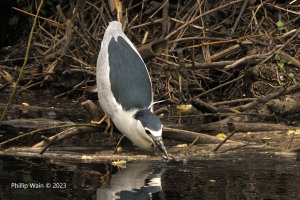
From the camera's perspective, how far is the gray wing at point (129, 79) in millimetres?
7230

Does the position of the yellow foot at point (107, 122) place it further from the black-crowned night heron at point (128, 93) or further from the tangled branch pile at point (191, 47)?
the tangled branch pile at point (191, 47)

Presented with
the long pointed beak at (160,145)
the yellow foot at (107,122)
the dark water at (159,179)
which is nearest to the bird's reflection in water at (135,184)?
the dark water at (159,179)

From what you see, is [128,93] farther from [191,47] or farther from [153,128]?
[191,47]

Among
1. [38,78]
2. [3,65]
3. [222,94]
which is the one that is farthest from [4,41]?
[222,94]

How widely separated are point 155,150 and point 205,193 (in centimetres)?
153

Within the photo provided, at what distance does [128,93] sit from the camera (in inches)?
286

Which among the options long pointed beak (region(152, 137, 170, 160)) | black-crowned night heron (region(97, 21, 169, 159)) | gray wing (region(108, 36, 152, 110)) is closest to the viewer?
long pointed beak (region(152, 137, 170, 160))

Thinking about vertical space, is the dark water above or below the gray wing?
below

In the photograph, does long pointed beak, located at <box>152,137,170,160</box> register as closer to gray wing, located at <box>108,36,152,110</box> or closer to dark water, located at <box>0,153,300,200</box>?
dark water, located at <box>0,153,300,200</box>

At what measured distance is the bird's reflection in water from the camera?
578 cm

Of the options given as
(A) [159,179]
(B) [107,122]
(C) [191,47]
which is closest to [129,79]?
(B) [107,122]

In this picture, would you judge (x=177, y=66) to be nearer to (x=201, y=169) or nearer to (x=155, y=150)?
(x=155, y=150)

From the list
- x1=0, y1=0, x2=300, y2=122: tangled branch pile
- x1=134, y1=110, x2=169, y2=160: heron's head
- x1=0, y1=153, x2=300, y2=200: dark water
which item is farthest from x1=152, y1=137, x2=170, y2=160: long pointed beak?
x1=0, y1=0, x2=300, y2=122: tangled branch pile

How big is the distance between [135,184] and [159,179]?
255 mm
